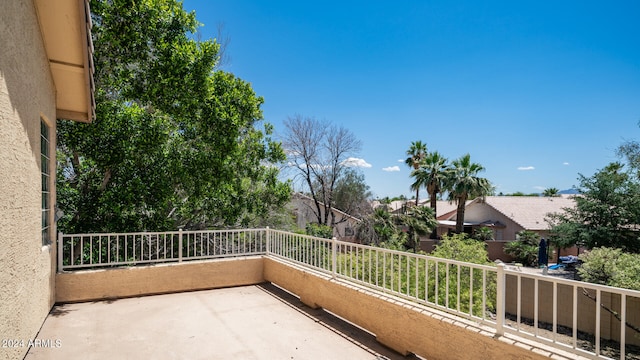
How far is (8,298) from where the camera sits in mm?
2994

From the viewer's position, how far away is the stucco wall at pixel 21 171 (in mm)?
2879

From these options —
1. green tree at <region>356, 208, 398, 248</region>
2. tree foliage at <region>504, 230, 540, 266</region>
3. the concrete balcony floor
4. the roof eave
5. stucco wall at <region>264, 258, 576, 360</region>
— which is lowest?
tree foliage at <region>504, 230, 540, 266</region>

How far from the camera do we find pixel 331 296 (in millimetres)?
5344

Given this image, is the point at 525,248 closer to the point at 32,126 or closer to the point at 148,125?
the point at 148,125

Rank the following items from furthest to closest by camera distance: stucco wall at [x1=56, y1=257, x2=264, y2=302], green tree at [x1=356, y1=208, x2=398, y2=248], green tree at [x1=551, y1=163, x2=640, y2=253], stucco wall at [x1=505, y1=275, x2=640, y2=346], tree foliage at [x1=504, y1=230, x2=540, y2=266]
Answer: tree foliage at [x1=504, y1=230, x2=540, y2=266] → green tree at [x1=356, y1=208, x2=398, y2=248] → green tree at [x1=551, y1=163, x2=640, y2=253] → stucco wall at [x1=505, y1=275, x2=640, y2=346] → stucco wall at [x1=56, y1=257, x2=264, y2=302]

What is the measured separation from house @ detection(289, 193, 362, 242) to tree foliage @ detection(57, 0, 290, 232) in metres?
14.4

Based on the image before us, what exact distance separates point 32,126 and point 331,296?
4447mm

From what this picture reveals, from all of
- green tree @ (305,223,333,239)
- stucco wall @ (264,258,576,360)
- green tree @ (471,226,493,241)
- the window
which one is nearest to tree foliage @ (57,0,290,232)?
the window

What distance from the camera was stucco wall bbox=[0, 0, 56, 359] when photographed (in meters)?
2.88

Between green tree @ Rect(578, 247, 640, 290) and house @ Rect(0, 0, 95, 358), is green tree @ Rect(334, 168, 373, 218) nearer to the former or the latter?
green tree @ Rect(578, 247, 640, 290)

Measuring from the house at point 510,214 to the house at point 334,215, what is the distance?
9.30 metres

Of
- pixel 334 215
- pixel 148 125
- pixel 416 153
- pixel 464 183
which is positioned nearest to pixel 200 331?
pixel 148 125

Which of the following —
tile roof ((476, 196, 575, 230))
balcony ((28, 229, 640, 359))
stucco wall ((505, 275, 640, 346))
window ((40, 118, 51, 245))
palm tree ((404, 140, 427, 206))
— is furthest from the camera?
palm tree ((404, 140, 427, 206))

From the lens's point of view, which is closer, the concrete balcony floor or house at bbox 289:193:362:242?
the concrete balcony floor
